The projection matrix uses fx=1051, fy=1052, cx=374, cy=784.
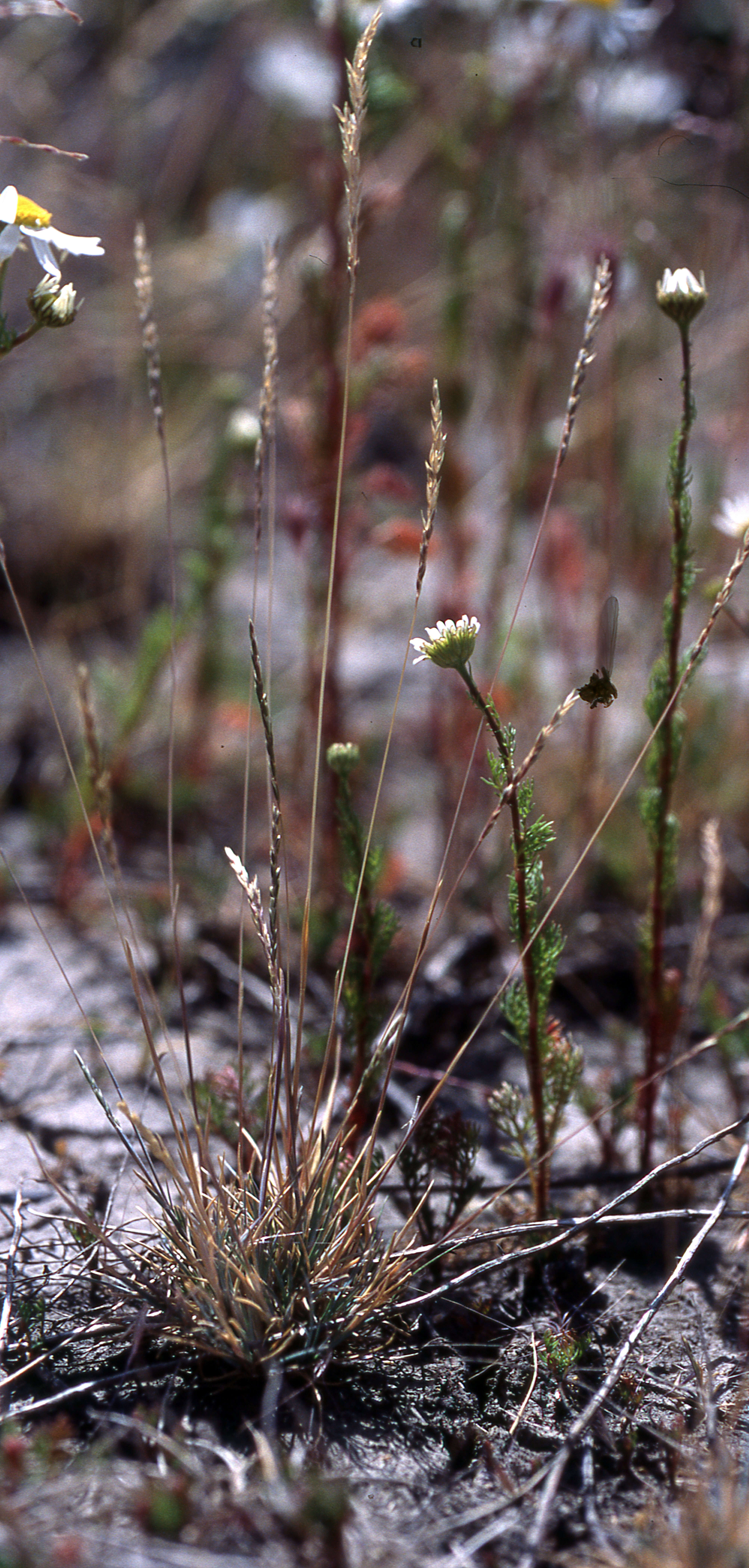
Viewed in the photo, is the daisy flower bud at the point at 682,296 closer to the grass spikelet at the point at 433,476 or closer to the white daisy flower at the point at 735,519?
the grass spikelet at the point at 433,476

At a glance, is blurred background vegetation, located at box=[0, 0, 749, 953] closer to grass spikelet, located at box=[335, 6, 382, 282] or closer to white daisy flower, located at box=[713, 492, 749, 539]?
white daisy flower, located at box=[713, 492, 749, 539]

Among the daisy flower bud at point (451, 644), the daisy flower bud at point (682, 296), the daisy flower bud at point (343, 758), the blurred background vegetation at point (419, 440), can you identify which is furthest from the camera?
the blurred background vegetation at point (419, 440)

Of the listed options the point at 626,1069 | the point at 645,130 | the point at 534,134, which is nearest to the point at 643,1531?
the point at 626,1069

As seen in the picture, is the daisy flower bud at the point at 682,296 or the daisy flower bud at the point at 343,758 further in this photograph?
the daisy flower bud at the point at 343,758

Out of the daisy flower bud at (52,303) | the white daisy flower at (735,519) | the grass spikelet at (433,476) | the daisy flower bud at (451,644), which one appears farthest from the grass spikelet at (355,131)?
the white daisy flower at (735,519)

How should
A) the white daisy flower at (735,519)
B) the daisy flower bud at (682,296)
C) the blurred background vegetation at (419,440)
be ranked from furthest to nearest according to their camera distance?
the blurred background vegetation at (419,440), the white daisy flower at (735,519), the daisy flower bud at (682,296)

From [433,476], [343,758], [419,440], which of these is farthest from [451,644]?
[419,440]
